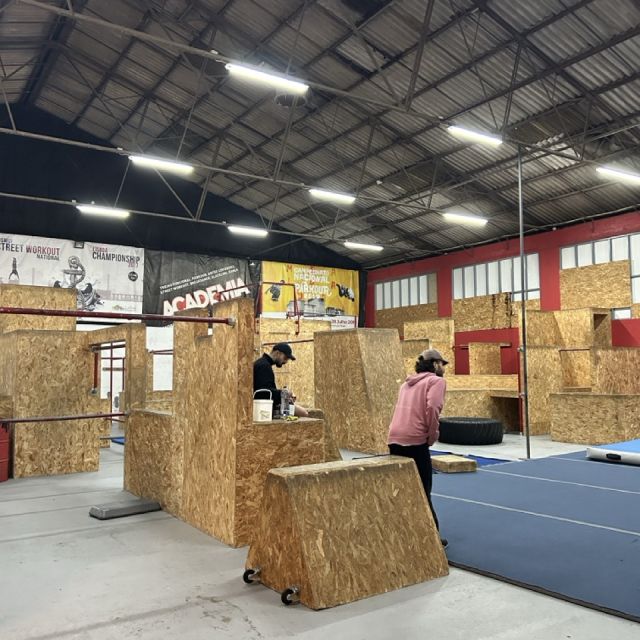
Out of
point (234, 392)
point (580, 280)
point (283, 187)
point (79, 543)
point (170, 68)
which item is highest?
point (170, 68)

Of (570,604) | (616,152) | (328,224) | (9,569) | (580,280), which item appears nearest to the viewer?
(570,604)

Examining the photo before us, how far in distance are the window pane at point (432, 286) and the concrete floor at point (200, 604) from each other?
726 inches

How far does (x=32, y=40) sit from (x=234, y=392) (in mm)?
14114

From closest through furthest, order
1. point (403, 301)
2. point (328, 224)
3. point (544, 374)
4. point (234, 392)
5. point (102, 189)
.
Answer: point (234, 392)
point (544, 374)
point (102, 189)
point (328, 224)
point (403, 301)

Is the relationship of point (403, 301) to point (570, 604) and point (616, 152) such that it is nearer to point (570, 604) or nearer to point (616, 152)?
point (616, 152)

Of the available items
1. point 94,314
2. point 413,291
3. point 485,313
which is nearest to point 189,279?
point 413,291

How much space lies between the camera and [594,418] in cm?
1085

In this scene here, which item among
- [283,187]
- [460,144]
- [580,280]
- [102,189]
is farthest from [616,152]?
[102,189]

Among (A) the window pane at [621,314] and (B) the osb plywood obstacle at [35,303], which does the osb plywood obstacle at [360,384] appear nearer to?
(B) the osb plywood obstacle at [35,303]

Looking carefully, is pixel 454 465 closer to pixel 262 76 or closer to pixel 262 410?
pixel 262 410

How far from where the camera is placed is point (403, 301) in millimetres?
24000

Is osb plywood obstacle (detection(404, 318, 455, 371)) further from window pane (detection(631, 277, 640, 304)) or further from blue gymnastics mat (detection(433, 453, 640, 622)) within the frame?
blue gymnastics mat (detection(433, 453, 640, 622))

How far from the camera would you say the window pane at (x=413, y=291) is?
23.4m

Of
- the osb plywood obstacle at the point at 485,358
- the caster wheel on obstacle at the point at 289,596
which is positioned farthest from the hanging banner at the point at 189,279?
the caster wheel on obstacle at the point at 289,596
